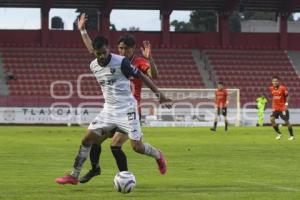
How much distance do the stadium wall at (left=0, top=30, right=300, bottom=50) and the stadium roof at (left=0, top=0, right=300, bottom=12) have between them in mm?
2082

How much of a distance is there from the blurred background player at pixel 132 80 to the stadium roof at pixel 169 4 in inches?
1831

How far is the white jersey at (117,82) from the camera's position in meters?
11.2

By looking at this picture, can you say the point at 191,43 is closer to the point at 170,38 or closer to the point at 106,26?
the point at 170,38

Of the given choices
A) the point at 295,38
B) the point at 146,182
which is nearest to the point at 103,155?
the point at 146,182

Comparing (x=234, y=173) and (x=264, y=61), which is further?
(x=264, y=61)

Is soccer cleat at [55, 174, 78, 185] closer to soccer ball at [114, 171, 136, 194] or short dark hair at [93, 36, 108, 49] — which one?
soccer ball at [114, 171, 136, 194]

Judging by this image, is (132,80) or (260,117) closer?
(132,80)

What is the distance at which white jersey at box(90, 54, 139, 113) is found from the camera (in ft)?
36.8

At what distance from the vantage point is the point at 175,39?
62.6 metres

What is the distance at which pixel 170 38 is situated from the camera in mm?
62219

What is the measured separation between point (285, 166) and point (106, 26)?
4436cm

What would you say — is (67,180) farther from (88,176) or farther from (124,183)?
(124,183)

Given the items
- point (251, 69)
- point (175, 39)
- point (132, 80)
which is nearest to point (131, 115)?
point (132, 80)

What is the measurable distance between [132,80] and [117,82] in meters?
1.69
